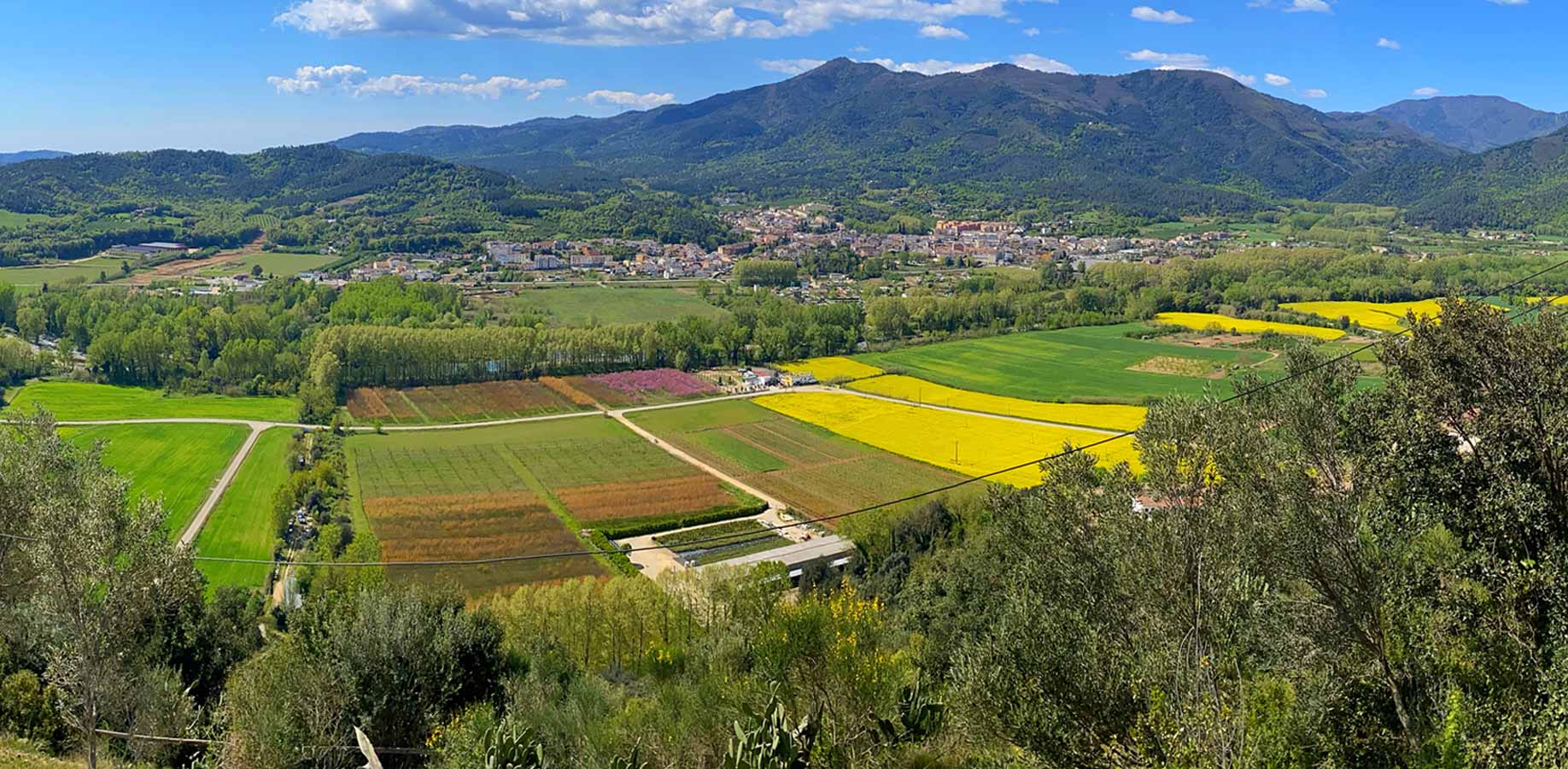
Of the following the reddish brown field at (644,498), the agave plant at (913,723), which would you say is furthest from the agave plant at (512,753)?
the reddish brown field at (644,498)

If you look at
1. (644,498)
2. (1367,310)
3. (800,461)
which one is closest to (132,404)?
(644,498)

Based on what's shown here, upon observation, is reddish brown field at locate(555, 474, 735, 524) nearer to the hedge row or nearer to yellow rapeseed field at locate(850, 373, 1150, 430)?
the hedge row

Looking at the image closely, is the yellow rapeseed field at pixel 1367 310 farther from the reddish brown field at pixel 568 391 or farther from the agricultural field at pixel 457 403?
the agricultural field at pixel 457 403

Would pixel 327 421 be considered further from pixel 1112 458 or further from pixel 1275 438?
pixel 1275 438

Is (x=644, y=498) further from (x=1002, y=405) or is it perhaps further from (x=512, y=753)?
(x=512, y=753)

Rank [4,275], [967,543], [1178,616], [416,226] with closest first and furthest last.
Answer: [1178,616], [967,543], [4,275], [416,226]

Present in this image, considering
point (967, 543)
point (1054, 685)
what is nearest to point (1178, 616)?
point (1054, 685)
